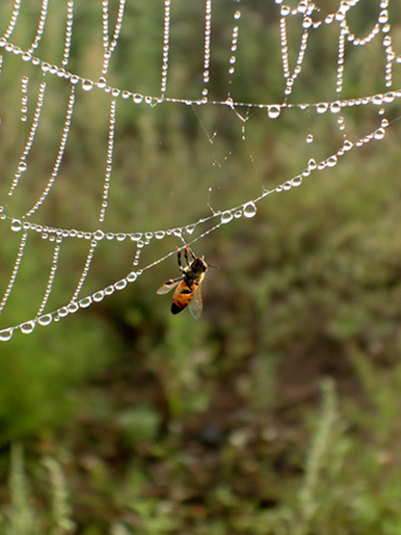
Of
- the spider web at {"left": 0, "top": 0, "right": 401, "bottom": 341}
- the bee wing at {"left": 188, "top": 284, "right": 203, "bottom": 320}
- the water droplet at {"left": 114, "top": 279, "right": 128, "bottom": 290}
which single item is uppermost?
the spider web at {"left": 0, "top": 0, "right": 401, "bottom": 341}

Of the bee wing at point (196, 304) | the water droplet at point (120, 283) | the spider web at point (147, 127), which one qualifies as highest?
the spider web at point (147, 127)

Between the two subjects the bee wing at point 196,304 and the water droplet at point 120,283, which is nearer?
the water droplet at point 120,283

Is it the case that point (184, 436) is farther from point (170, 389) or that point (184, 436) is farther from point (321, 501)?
point (321, 501)

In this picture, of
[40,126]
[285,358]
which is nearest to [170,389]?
[285,358]

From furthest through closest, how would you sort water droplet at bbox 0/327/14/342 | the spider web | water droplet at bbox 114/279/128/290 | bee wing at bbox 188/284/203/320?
the spider web
bee wing at bbox 188/284/203/320
water droplet at bbox 114/279/128/290
water droplet at bbox 0/327/14/342

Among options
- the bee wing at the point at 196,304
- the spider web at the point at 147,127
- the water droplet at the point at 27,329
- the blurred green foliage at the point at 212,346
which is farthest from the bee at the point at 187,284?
the blurred green foliage at the point at 212,346

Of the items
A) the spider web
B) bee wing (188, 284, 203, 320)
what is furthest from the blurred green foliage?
bee wing (188, 284, 203, 320)

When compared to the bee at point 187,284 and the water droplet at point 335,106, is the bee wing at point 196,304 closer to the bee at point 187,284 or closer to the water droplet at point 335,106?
the bee at point 187,284

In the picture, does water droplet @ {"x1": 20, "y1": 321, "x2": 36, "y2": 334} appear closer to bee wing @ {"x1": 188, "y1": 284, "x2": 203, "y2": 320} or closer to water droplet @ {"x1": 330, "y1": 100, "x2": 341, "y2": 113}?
bee wing @ {"x1": 188, "y1": 284, "x2": 203, "y2": 320}
